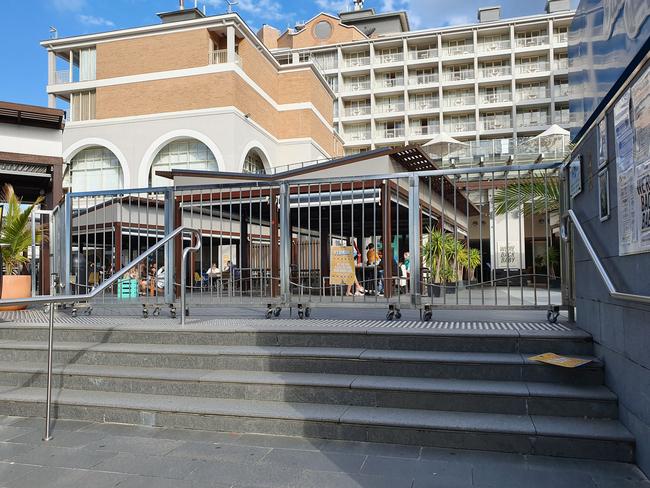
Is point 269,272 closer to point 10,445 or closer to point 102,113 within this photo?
point 10,445

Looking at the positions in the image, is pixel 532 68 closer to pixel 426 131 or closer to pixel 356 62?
pixel 426 131

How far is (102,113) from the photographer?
3872 centimetres

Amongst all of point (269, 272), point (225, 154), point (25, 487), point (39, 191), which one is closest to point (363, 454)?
point (25, 487)

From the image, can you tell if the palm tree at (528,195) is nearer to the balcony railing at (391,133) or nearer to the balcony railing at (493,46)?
the balcony railing at (391,133)

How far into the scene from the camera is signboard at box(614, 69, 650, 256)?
286 cm

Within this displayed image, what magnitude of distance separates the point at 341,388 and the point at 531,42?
215ft

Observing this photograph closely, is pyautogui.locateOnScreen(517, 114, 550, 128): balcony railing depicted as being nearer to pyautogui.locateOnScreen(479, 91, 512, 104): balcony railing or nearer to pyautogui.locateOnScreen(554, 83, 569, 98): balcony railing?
pyautogui.locateOnScreen(554, 83, 569, 98): balcony railing

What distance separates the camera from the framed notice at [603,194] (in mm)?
3647

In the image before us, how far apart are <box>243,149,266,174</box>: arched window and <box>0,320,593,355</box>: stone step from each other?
110ft

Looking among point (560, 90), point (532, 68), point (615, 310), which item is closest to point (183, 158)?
point (615, 310)

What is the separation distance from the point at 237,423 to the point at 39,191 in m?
12.0

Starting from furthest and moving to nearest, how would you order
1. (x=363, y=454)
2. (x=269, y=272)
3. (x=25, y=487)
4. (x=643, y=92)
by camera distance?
(x=269, y=272) < (x=363, y=454) < (x=25, y=487) < (x=643, y=92)

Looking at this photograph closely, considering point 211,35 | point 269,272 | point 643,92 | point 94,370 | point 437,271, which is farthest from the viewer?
point 211,35

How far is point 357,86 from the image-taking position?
65.8 m
